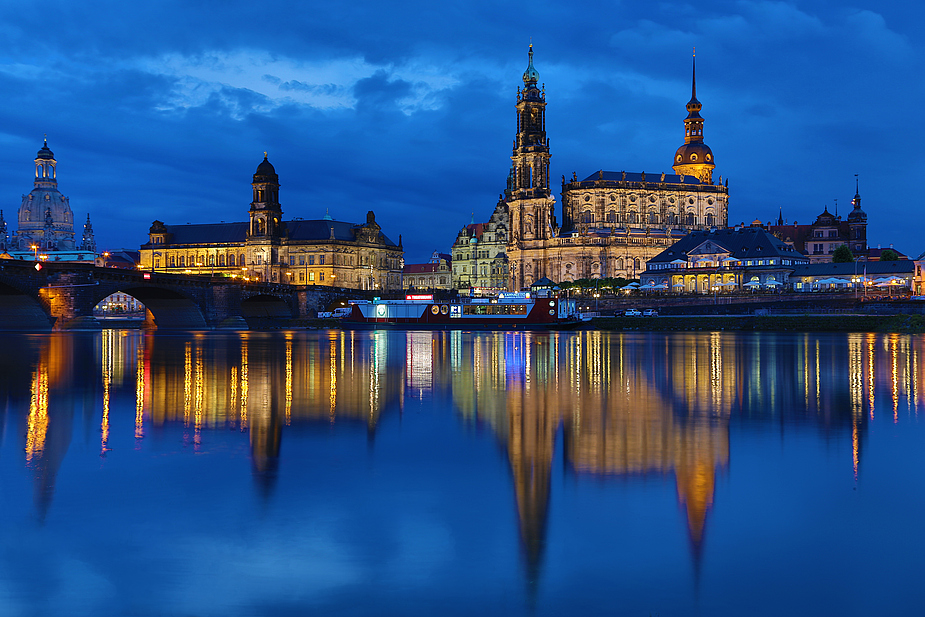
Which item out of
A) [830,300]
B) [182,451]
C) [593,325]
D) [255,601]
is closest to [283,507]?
[255,601]

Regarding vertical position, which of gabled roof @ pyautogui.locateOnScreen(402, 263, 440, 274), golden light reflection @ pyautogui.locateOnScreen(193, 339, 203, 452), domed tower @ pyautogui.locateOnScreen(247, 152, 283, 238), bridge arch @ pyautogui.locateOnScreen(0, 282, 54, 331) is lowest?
golden light reflection @ pyautogui.locateOnScreen(193, 339, 203, 452)

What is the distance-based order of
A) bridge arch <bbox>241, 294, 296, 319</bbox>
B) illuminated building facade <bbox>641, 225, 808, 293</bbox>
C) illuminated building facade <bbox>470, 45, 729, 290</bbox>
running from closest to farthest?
bridge arch <bbox>241, 294, 296, 319</bbox>, illuminated building facade <bbox>641, 225, 808, 293</bbox>, illuminated building facade <bbox>470, 45, 729, 290</bbox>

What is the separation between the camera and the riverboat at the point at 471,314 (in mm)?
90312

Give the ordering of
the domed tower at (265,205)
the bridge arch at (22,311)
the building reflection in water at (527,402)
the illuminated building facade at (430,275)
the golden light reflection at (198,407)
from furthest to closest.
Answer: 1. the illuminated building facade at (430,275)
2. the domed tower at (265,205)
3. the bridge arch at (22,311)
4. the golden light reflection at (198,407)
5. the building reflection in water at (527,402)

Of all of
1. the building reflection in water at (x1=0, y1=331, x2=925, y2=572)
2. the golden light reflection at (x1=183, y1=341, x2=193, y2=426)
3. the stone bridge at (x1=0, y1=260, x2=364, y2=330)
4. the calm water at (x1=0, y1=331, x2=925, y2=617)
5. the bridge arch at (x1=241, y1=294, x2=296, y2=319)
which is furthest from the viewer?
the bridge arch at (x1=241, y1=294, x2=296, y2=319)

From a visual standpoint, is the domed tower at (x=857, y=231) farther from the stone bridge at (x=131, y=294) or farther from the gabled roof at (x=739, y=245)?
the stone bridge at (x=131, y=294)

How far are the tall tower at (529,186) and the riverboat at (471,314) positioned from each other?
54.3 m

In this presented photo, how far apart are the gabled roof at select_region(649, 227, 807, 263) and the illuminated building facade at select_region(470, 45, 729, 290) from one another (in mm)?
14862

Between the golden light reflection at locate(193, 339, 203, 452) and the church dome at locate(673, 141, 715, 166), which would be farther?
the church dome at locate(673, 141, 715, 166)

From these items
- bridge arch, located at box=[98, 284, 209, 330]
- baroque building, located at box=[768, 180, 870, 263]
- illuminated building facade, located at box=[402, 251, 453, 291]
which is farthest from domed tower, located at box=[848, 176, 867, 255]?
bridge arch, located at box=[98, 284, 209, 330]

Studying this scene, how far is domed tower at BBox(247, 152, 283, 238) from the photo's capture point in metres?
170

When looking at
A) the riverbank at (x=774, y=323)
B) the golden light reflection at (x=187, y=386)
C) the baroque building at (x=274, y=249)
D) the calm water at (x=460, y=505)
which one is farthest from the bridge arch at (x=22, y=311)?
the baroque building at (x=274, y=249)

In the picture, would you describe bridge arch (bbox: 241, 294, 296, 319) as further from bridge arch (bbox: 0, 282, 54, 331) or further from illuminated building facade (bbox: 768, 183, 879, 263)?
illuminated building facade (bbox: 768, 183, 879, 263)

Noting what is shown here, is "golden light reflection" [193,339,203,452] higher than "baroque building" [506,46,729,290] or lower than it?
lower
